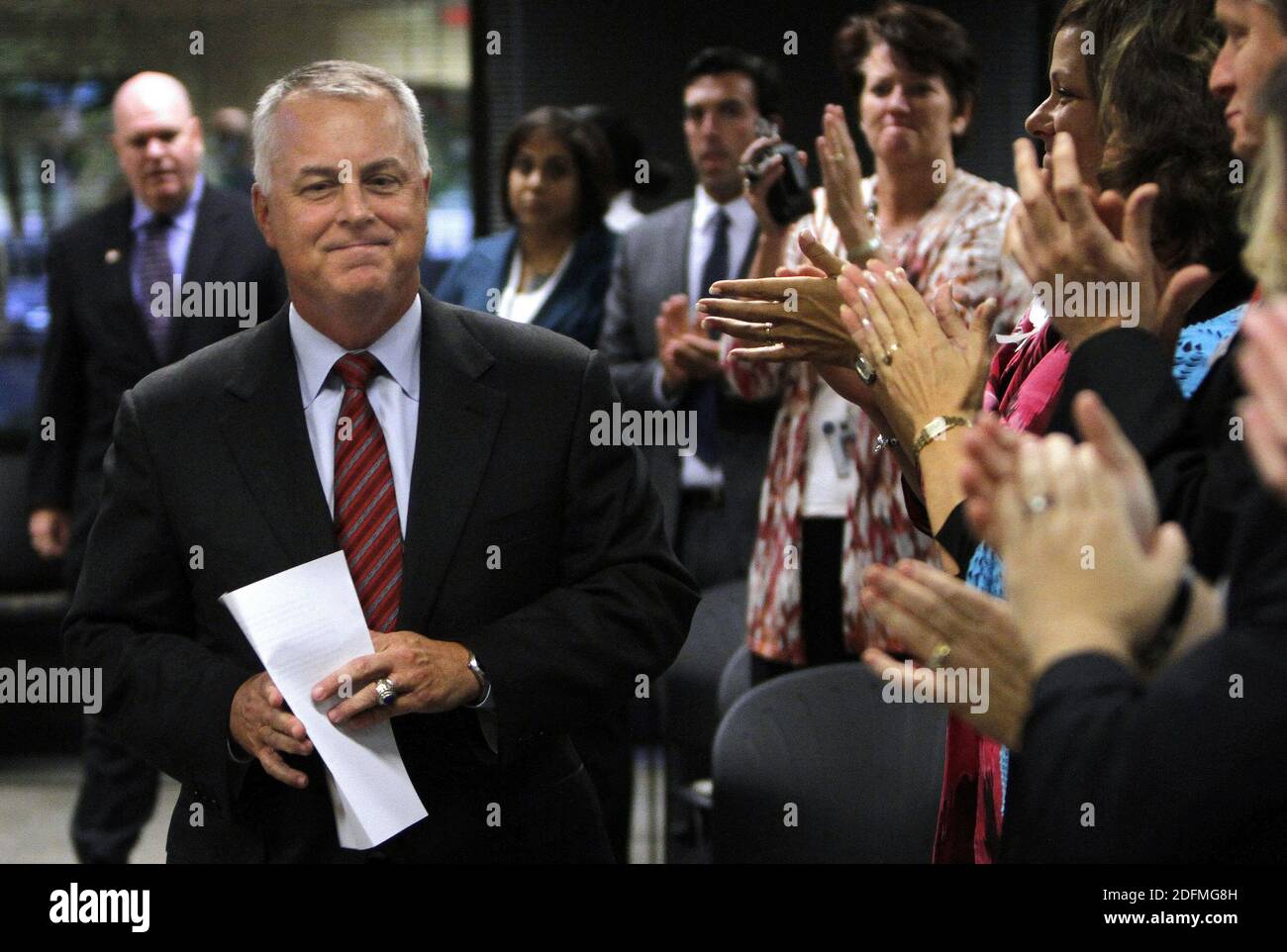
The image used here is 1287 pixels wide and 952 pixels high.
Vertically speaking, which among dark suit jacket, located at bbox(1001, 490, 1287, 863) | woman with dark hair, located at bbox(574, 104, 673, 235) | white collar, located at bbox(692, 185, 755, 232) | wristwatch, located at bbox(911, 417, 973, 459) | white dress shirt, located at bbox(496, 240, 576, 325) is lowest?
dark suit jacket, located at bbox(1001, 490, 1287, 863)

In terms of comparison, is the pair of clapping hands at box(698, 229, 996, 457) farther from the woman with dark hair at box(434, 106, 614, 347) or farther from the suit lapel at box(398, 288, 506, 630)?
the woman with dark hair at box(434, 106, 614, 347)

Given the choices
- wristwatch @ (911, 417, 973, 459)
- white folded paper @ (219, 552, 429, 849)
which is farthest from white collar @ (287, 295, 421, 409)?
wristwatch @ (911, 417, 973, 459)

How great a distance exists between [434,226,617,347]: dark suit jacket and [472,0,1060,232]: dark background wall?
1321 millimetres

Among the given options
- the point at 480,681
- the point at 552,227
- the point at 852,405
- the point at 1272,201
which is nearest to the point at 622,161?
the point at 552,227

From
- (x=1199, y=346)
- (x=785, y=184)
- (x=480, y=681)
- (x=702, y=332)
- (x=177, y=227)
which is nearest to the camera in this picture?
(x=1199, y=346)

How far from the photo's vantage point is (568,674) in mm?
1896

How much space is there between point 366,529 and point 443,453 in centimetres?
13

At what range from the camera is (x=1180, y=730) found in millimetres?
1139

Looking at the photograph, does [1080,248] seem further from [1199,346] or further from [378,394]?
[378,394]

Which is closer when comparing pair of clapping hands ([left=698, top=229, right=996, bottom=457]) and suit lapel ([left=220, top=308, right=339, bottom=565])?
pair of clapping hands ([left=698, top=229, right=996, bottom=457])

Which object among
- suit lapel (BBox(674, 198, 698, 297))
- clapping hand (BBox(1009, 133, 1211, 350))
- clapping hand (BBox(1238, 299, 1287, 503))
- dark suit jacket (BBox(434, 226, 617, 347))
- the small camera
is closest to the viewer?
clapping hand (BBox(1238, 299, 1287, 503))

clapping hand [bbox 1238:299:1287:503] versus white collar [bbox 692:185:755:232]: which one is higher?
white collar [bbox 692:185:755:232]

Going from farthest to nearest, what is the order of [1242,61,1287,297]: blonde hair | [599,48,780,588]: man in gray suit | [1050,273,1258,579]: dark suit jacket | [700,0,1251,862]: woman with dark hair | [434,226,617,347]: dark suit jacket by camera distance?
[434,226,617,347]: dark suit jacket, [599,48,780,588]: man in gray suit, [700,0,1251,862]: woman with dark hair, [1050,273,1258,579]: dark suit jacket, [1242,61,1287,297]: blonde hair

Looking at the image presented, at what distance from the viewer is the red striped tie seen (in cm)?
189
